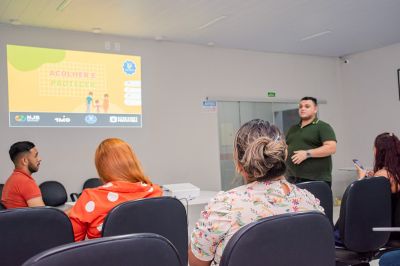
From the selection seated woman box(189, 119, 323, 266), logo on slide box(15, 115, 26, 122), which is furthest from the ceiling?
seated woman box(189, 119, 323, 266)

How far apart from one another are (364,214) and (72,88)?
4.12 metres

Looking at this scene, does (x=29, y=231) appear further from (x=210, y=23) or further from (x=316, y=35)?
(x=316, y=35)

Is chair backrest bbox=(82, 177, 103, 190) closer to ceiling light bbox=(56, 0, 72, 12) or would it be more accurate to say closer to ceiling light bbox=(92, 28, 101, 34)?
ceiling light bbox=(92, 28, 101, 34)

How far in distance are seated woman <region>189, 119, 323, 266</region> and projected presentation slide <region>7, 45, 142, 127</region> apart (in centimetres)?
438

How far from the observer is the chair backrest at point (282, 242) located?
110cm

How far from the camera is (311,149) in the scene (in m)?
3.38

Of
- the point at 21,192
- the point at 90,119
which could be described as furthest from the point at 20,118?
the point at 21,192

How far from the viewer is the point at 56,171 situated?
531 centimetres

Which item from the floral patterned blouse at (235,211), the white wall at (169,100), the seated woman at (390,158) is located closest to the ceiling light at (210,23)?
the white wall at (169,100)

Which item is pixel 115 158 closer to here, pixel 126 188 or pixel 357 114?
pixel 126 188

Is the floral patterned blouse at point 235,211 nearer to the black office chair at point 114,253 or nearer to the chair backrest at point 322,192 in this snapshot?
the black office chair at point 114,253

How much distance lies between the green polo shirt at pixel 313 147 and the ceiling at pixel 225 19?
1.85 m

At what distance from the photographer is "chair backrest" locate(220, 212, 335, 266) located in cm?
110

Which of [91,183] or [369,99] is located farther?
[369,99]
